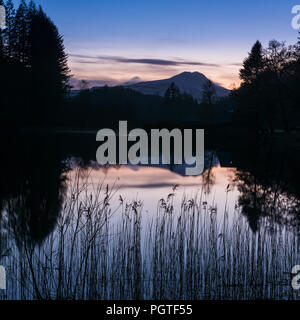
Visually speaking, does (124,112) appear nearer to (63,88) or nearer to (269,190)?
(63,88)

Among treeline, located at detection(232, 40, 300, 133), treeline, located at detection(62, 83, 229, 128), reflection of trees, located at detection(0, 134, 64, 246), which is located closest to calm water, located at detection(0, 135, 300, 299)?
reflection of trees, located at detection(0, 134, 64, 246)

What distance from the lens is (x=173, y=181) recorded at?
757 inches

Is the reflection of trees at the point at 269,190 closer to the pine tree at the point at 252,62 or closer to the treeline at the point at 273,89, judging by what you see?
the treeline at the point at 273,89

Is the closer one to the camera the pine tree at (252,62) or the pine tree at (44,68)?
the pine tree at (252,62)

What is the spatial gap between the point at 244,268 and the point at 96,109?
2421 inches

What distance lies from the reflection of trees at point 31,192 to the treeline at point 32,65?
22.8 meters

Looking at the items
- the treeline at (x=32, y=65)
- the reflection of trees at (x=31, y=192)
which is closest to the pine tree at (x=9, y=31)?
the treeline at (x=32, y=65)

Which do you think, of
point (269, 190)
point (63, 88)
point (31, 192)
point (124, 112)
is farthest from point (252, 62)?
point (31, 192)

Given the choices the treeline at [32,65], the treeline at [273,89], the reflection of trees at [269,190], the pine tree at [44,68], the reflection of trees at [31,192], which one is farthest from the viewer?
the pine tree at [44,68]

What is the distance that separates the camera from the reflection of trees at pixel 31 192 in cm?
759

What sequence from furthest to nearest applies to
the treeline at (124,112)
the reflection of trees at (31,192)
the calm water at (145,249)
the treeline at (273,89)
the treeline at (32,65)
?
1. the treeline at (124,112)
2. the treeline at (32,65)
3. the treeline at (273,89)
4. the reflection of trees at (31,192)
5. the calm water at (145,249)

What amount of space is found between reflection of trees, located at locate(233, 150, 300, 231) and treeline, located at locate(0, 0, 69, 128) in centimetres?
3147
